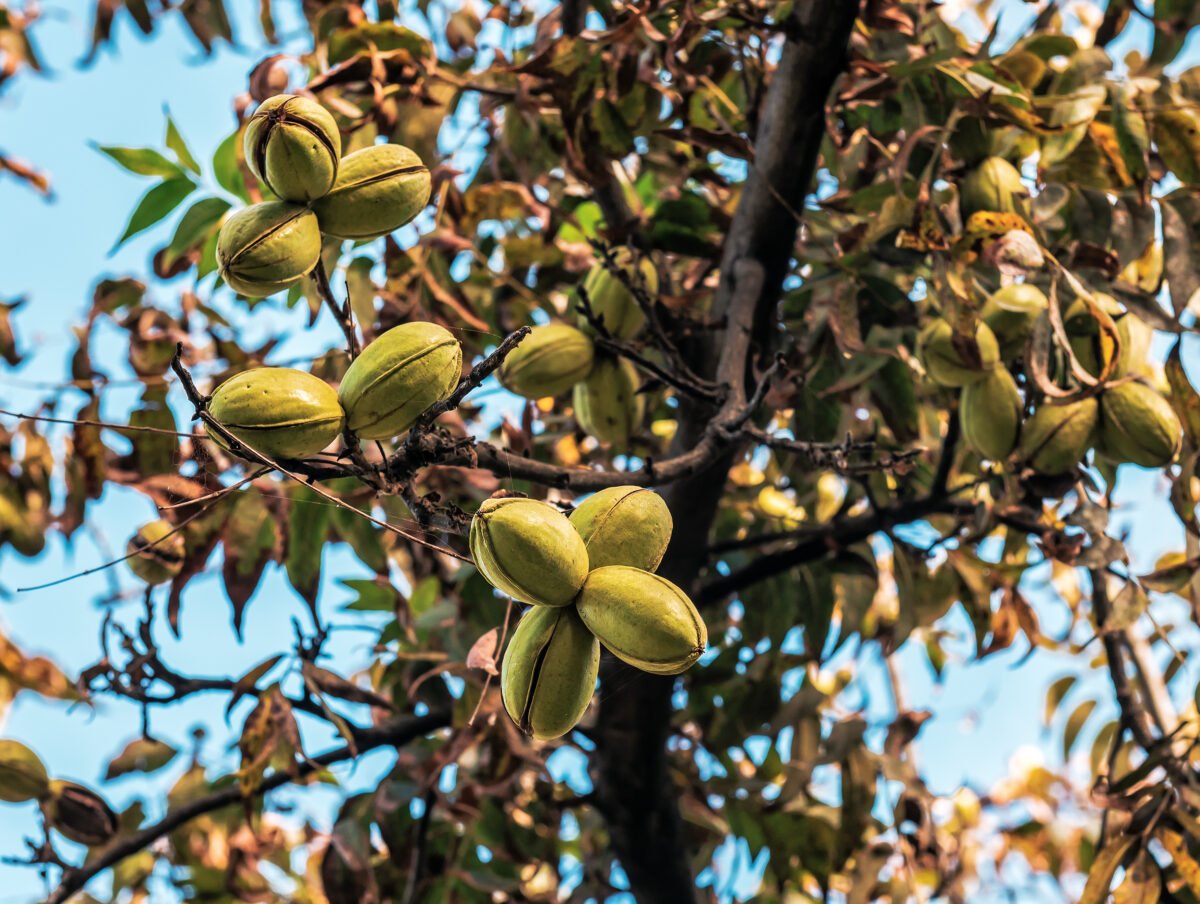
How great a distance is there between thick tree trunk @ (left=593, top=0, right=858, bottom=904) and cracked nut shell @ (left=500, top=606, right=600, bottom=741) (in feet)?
1.47

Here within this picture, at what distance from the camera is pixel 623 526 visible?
45.7 inches

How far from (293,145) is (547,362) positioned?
0.69 metres

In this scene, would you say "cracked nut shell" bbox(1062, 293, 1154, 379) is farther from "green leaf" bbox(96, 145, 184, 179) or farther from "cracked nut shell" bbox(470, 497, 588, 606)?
"green leaf" bbox(96, 145, 184, 179)

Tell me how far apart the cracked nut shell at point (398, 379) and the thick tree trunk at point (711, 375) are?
58cm

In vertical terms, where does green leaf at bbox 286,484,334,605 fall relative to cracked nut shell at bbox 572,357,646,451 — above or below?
below

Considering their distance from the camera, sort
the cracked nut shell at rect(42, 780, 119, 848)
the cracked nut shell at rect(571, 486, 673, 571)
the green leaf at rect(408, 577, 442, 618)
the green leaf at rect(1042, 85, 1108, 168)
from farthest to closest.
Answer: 1. the green leaf at rect(408, 577, 442, 618)
2. the cracked nut shell at rect(42, 780, 119, 848)
3. the green leaf at rect(1042, 85, 1108, 168)
4. the cracked nut shell at rect(571, 486, 673, 571)

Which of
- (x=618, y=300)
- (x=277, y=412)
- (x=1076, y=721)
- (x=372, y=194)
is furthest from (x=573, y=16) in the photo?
(x=1076, y=721)

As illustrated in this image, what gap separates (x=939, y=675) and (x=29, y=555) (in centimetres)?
262

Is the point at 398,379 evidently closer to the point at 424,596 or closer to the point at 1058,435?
the point at 1058,435

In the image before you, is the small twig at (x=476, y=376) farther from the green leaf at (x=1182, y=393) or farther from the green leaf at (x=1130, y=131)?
the green leaf at (x=1130, y=131)

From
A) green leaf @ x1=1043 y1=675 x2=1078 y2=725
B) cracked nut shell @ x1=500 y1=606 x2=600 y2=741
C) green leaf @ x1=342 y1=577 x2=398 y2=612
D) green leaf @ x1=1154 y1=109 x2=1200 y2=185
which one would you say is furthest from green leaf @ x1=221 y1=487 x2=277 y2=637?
green leaf @ x1=1043 y1=675 x2=1078 y2=725

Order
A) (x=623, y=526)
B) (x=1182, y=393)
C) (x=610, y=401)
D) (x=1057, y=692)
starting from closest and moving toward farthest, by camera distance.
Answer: (x=623, y=526)
(x=1182, y=393)
(x=610, y=401)
(x=1057, y=692)

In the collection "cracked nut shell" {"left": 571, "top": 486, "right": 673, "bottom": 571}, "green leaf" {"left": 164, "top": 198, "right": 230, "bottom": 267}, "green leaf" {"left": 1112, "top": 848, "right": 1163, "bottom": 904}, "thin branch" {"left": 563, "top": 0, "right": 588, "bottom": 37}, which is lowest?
"green leaf" {"left": 1112, "top": 848, "right": 1163, "bottom": 904}

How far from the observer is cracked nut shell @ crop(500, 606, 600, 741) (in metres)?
1.13
